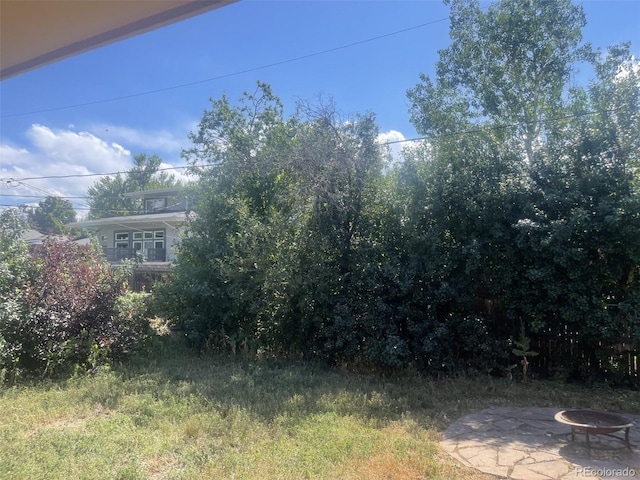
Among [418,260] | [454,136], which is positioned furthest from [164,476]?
[454,136]

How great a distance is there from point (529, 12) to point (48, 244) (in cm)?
1268

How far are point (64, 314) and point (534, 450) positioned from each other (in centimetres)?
665

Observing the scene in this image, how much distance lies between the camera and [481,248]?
594cm

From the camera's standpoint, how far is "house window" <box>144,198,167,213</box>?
83.2 ft

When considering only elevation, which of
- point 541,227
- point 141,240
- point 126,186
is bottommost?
point 541,227

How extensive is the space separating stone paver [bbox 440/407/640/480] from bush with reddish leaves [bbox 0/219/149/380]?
5531mm

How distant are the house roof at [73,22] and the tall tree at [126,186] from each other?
41732mm

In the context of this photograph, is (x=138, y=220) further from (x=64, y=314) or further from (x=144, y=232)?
(x=64, y=314)

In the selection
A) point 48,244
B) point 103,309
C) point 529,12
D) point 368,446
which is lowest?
point 368,446

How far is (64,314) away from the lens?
6.44m

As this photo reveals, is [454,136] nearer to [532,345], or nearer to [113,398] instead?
[532,345]

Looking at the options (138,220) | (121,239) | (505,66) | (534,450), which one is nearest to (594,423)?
(534,450)

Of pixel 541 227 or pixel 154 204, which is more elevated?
pixel 154 204

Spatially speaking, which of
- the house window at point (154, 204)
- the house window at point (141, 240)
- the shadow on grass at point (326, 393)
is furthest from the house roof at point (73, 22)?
the house window at point (154, 204)
